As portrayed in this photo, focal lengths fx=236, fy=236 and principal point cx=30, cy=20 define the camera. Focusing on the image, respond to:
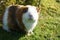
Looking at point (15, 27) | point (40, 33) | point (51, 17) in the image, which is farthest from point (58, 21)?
point (15, 27)

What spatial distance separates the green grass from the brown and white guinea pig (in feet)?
0.56

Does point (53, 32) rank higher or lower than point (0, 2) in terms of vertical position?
lower

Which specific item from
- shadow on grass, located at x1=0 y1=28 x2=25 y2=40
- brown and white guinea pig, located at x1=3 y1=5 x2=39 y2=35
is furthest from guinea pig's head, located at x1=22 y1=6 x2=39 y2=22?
shadow on grass, located at x1=0 y1=28 x2=25 y2=40

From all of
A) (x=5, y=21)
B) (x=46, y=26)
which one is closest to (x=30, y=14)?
(x=5, y=21)

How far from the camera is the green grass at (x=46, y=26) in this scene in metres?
5.76

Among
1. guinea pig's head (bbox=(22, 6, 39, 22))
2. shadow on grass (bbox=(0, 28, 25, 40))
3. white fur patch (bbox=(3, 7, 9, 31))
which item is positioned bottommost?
shadow on grass (bbox=(0, 28, 25, 40))

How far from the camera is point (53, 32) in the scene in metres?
6.11

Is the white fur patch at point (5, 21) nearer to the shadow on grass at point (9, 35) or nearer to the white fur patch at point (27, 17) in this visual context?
the shadow on grass at point (9, 35)

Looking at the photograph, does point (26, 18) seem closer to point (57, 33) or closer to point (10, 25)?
point (10, 25)

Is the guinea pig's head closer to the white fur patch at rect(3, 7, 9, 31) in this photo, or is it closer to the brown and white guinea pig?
the brown and white guinea pig

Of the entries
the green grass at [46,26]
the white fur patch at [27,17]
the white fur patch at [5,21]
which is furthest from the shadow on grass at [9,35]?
the white fur patch at [27,17]

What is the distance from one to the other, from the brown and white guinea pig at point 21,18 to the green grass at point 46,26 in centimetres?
17

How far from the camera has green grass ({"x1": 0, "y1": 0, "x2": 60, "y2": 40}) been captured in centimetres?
576

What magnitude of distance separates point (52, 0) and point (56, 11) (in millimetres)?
599
